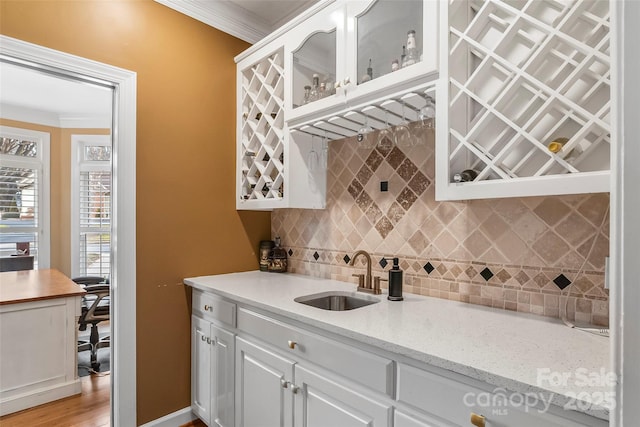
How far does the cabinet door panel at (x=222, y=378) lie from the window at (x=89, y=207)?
3.53 m

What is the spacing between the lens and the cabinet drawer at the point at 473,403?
2.67 feet

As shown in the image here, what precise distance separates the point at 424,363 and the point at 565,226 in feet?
2.62

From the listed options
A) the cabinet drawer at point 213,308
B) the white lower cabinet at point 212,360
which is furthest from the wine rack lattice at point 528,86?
the white lower cabinet at point 212,360

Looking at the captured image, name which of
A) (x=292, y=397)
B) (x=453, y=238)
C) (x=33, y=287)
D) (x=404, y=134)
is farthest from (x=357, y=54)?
(x=33, y=287)

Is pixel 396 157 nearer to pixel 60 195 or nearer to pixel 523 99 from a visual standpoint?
pixel 523 99

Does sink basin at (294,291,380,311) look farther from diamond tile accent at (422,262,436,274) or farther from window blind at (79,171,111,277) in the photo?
window blind at (79,171,111,277)

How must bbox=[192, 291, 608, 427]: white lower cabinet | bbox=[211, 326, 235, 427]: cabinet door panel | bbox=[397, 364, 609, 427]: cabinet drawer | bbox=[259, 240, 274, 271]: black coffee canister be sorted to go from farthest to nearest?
bbox=[259, 240, 274, 271]: black coffee canister < bbox=[211, 326, 235, 427]: cabinet door panel < bbox=[192, 291, 608, 427]: white lower cabinet < bbox=[397, 364, 609, 427]: cabinet drawer

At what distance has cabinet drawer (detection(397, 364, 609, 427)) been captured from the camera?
812 mm

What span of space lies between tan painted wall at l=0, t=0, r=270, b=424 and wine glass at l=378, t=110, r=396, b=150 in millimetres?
1114

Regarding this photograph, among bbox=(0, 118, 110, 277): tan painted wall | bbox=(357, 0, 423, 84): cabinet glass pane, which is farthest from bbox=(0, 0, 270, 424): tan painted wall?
bbox=(0, 118, 110, 277): tan painted wall

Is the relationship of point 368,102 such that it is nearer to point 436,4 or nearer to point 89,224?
point 436,4

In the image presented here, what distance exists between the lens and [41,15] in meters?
1.68

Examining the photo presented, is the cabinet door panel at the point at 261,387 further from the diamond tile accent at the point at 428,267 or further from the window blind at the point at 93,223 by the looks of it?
the window blind at the point at 93,223

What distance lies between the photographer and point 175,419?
83.5 inches
